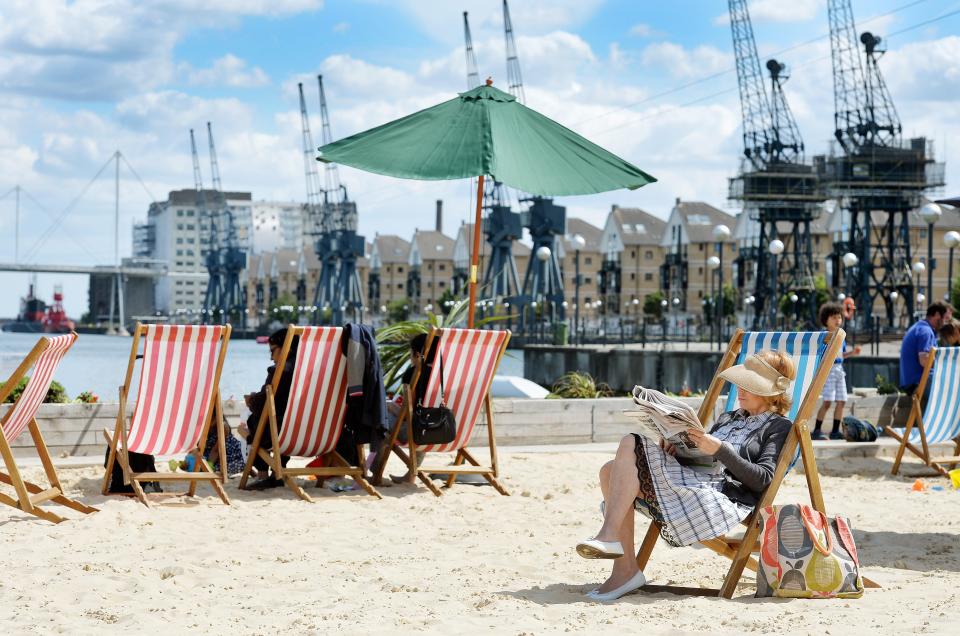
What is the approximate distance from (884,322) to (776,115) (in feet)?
49.9

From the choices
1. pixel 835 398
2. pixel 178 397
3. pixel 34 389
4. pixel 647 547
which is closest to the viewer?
pixel 647 547

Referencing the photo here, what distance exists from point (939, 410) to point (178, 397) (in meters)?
5.28

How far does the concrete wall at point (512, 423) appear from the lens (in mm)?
8273

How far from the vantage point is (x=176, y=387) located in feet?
22.6

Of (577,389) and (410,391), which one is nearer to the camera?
(410,391)

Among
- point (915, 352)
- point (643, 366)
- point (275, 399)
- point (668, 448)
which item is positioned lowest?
point (643, 366)

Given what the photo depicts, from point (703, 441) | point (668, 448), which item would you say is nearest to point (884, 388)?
point (668, 448)

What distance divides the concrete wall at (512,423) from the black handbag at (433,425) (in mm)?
1924

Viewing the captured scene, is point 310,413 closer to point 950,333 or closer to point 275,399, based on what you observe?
point 275,399

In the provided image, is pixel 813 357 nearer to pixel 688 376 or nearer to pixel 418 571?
pixel 418 571

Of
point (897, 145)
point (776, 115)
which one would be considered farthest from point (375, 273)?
point (897, 145)

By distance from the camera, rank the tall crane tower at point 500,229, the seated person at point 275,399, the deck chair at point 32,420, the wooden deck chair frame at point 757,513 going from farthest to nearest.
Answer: the tall crane tower at point 500,229 → the seated person at point 275,399 → the deck chair at point 32,420 → the wooden deck chair frame at point 757,513

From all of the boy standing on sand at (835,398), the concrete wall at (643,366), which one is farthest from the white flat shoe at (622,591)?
the concrete wall at (643,366)

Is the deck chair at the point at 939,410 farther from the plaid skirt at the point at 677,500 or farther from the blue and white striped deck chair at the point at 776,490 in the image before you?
the plaid skirt at the point at 677,500
